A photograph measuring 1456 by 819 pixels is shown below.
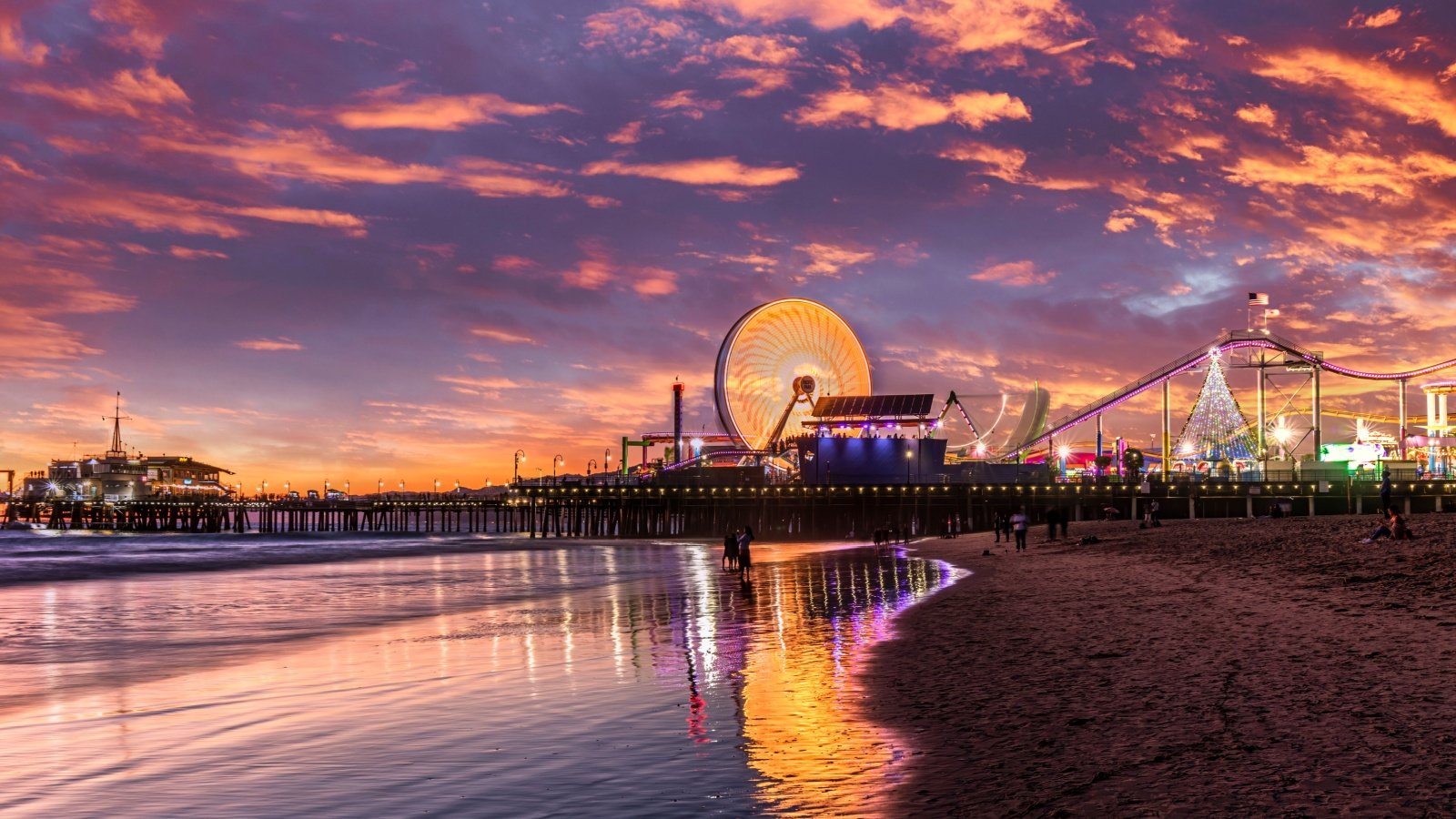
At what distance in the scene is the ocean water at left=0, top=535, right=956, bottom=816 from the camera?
860 cm

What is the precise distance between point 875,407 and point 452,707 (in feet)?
363

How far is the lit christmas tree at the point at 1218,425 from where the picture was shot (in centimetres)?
9731

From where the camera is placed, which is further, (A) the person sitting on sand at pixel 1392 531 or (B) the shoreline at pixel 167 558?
(B) the shoreline at pixel 167 558

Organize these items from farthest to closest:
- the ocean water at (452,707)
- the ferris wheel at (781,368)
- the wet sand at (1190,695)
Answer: the ferris wheel at (781,368)
the ocean water at (452,707)
the wet sand at (1190,695)

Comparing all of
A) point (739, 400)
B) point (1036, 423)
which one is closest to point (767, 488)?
point (739, 400)

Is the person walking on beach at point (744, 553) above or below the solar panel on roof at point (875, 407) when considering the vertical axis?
below

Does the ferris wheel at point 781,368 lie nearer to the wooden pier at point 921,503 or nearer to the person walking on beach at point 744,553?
the wooden pier at point 921,503

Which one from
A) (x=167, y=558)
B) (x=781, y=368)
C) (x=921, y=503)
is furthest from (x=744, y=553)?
(x=781, y=368)

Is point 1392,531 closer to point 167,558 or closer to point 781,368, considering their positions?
point 167,558

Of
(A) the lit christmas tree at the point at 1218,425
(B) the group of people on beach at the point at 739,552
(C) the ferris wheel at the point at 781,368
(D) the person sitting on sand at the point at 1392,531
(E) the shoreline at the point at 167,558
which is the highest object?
(C) the ferris wheel at the point at 781,368

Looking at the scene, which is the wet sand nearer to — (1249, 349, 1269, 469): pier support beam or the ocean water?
the ocean water

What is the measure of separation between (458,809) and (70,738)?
577 cm

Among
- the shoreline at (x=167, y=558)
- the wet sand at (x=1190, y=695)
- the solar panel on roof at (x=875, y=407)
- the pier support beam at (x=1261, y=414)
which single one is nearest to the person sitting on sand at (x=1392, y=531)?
the wet sand at (x=1190, y=695)

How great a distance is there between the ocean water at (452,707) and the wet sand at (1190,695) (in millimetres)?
880
